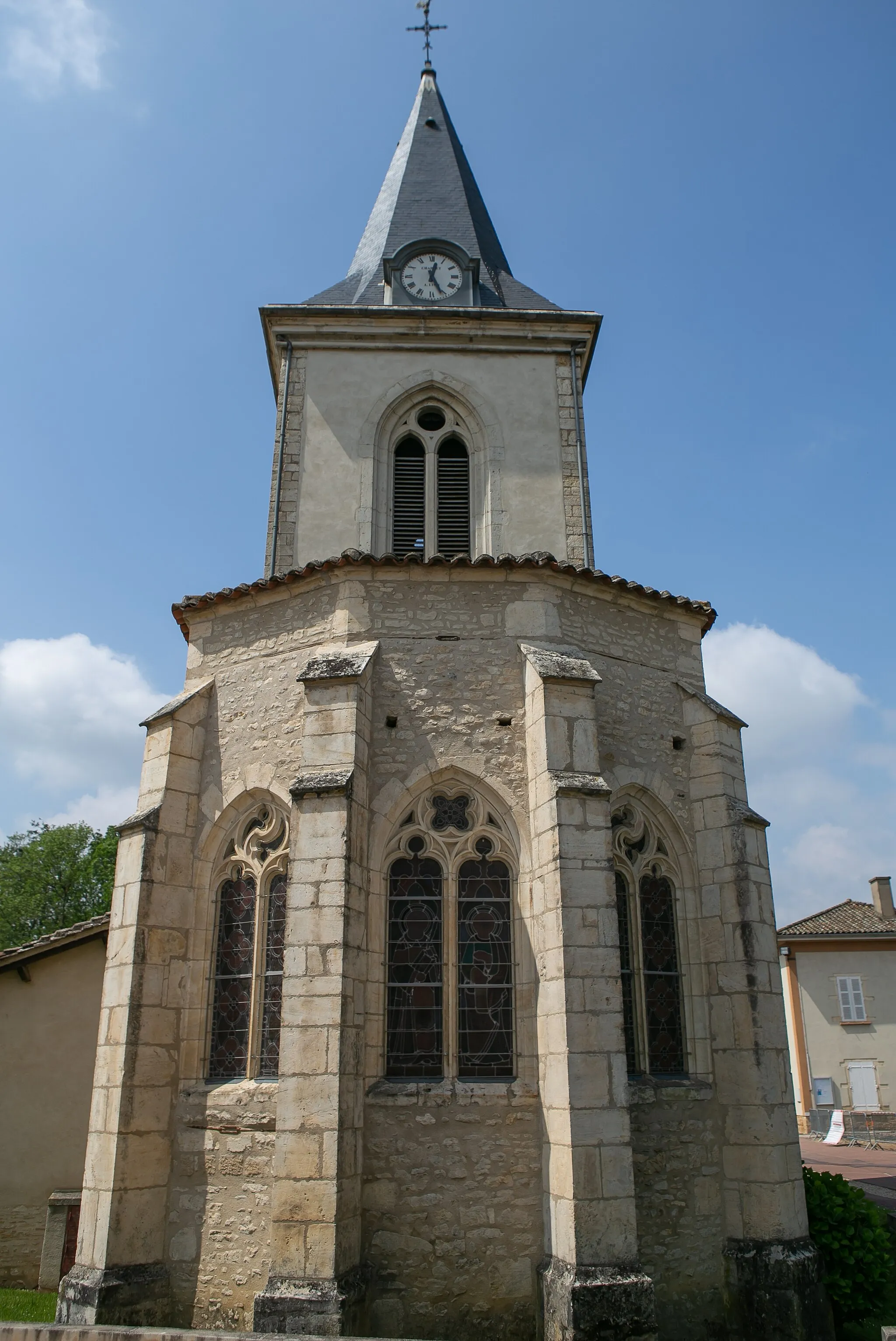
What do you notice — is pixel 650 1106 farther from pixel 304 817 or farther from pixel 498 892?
pixel 304 817

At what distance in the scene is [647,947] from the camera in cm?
843

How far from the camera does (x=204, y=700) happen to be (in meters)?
9.17

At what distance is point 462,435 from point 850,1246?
9615mm

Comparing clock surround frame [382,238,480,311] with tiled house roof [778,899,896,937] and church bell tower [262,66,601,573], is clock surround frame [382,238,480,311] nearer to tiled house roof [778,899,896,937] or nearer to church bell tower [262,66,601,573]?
church bell tower [262,66,601,573]

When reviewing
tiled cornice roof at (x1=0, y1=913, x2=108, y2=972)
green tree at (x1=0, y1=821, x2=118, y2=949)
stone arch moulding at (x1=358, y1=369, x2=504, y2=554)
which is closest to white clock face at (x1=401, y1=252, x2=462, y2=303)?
stone arch moulding at (x1=358, y1=369, x2=504, y2=554)

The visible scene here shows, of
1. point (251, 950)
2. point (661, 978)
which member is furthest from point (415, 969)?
point (661, 978)

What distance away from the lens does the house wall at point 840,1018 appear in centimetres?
2216

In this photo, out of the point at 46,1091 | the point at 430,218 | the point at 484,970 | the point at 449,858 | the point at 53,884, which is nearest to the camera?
the point at 484,970

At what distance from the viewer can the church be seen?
22.4ft

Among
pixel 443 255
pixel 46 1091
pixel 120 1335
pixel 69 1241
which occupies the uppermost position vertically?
pixel 443 255

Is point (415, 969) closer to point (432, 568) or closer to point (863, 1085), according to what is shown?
point (432, 568)

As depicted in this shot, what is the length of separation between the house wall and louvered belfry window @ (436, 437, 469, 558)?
16.6 m

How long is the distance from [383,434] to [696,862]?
670cm

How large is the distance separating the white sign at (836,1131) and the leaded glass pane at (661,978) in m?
13.8
